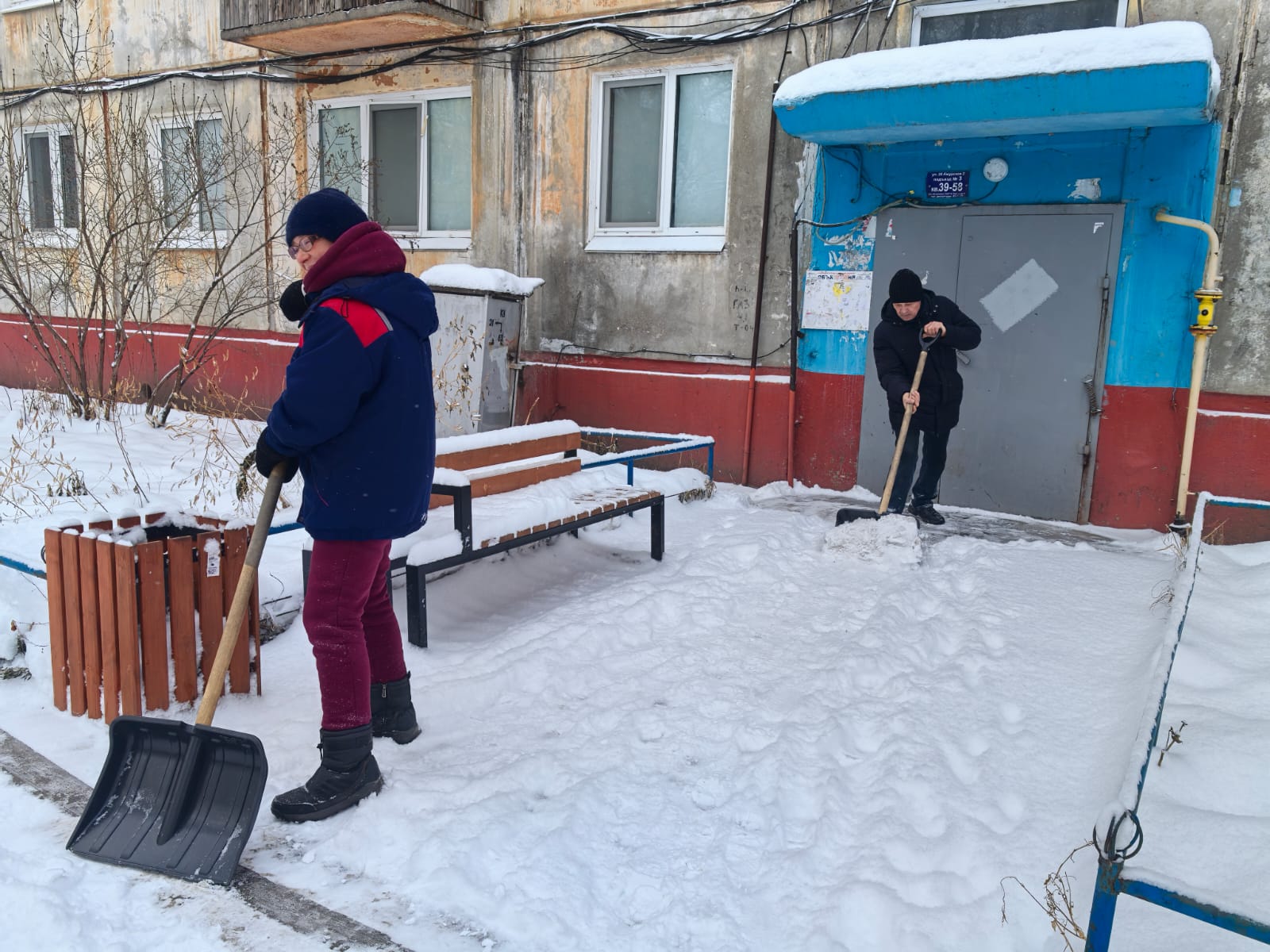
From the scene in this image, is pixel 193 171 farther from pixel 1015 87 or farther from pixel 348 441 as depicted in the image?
pixel 348 441

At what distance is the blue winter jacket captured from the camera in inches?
99.9

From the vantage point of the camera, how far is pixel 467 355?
24.3 ft

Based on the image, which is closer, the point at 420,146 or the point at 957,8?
the point at 957,8

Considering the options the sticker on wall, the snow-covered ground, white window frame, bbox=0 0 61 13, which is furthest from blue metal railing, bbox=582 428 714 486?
white window frame, bbox=0 0 61 13

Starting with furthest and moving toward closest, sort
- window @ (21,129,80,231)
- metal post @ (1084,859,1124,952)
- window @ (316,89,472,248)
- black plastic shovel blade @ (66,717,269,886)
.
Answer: window @ (21,129,80,231) < window @ (316,89,472,248) < black plastic shovel blade @ (66,717,269,886) < metal post @ (1084,859,1124,952)

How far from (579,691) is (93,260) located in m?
6.93

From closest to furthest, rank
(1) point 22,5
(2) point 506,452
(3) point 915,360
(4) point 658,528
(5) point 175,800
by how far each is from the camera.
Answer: (5) point 175,800 → (2) point 506,452 → (4) point 658,528 → (3) point 915,360 → (1) point 22,5

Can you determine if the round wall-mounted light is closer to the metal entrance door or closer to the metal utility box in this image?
the metal entrance door

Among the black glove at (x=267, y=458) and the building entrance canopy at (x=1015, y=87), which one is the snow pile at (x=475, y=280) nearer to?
the building entrance canopy at (x=1015, y=87)

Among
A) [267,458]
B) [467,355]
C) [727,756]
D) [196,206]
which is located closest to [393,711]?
[267,458]

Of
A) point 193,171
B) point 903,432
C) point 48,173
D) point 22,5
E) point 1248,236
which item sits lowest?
point 903,432

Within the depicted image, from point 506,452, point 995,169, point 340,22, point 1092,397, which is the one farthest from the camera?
point 340,22

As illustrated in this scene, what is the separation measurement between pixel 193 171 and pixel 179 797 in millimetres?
8542

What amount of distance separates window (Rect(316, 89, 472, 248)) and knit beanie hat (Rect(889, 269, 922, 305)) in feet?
15.9
